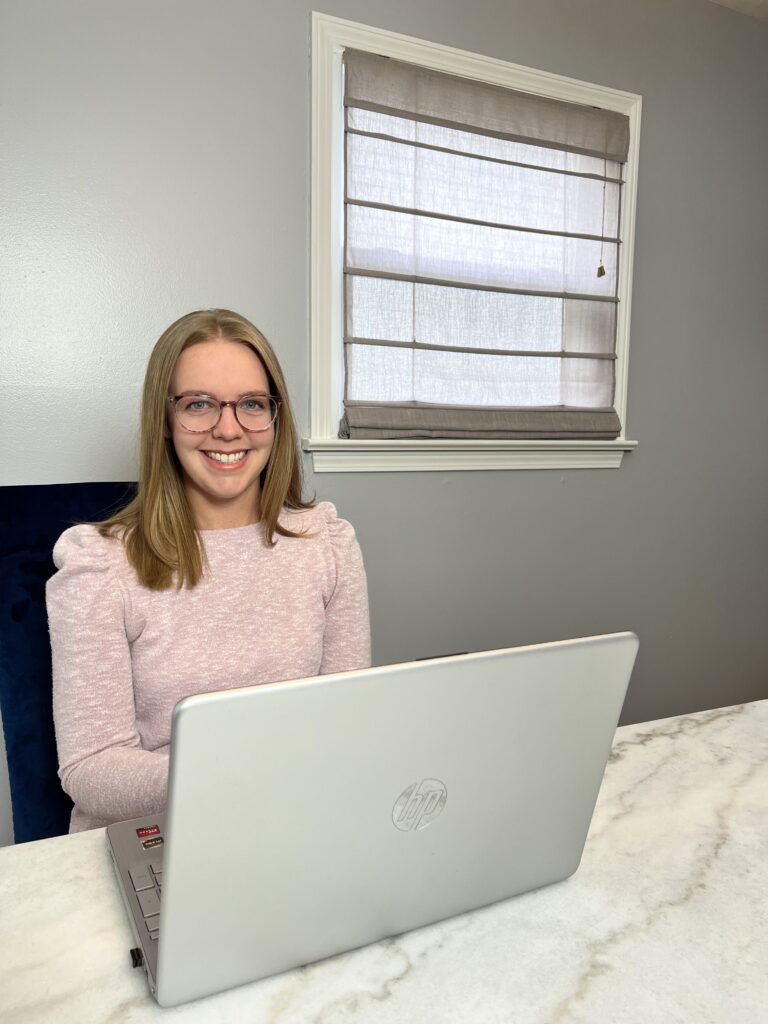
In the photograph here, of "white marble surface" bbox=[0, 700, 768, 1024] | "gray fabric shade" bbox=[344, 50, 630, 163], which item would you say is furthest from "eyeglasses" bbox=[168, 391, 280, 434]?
"gray fabric shade" bbox=[344, 50, 630, 163]

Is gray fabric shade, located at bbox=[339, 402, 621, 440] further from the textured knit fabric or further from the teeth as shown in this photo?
the teeth

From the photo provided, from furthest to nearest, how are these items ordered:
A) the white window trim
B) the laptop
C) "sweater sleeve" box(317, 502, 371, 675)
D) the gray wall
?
the white window trim, the gray wall, "sweater sleeve" box(317, 502, 371, 675), the laptop

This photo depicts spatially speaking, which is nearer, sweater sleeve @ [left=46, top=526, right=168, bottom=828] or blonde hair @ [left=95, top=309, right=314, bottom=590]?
sweater sleeve @ [left=46, top=526, right=168, bottom=828]

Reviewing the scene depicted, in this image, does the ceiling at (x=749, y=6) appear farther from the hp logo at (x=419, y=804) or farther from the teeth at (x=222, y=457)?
the hp logo at (x=419, y=804)

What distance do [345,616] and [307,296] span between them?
1.02m

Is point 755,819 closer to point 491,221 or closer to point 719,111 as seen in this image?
point 491,221

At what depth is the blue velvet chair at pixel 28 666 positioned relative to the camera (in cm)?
97

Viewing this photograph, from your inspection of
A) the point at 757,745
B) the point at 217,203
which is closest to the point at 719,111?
the point at 217,203

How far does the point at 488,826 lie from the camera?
0.62 m

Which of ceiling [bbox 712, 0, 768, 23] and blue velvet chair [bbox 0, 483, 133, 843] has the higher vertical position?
ceiling [bbox 712, 0, 768, 23]

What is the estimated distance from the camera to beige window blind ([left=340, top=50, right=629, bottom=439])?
202cm

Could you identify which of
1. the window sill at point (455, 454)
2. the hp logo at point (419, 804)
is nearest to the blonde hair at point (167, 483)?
the hp logo at point (419, 804)

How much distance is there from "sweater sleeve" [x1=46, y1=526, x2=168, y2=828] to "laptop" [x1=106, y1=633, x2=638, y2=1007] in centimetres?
26

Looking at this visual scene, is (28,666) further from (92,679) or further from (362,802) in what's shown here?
(362,802)
